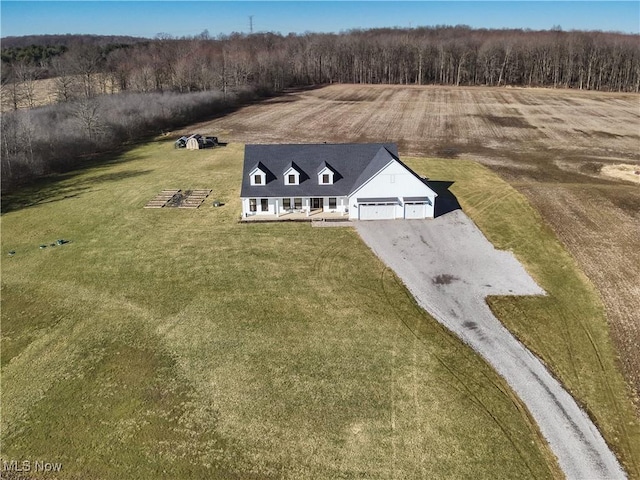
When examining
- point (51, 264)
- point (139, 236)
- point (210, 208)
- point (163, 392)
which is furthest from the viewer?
point (210, 208)

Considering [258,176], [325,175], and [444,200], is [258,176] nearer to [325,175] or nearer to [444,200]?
[325,175]

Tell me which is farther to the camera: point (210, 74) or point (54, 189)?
point (210, 74)

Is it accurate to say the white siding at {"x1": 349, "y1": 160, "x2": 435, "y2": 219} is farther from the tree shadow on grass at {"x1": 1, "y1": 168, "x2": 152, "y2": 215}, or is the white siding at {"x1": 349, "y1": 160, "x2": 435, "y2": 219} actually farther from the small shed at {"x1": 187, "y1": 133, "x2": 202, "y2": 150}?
the small shed at {"x1": 187, "y1": 133, "x2": 202, "y2": 150}

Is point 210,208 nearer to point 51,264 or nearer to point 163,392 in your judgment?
point 51,264

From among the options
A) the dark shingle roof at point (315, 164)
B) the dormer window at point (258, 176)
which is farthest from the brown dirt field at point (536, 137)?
the dormer window at point (258, 176)

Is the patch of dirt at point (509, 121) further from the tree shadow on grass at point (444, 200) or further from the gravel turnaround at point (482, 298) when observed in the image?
the gravel turnaround at point (482, 298)

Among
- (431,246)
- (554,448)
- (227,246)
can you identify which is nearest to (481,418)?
(554,448)

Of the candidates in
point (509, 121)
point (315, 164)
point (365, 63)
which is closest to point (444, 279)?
point (315, 164)
